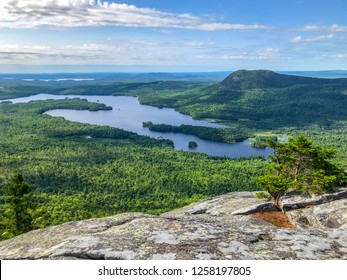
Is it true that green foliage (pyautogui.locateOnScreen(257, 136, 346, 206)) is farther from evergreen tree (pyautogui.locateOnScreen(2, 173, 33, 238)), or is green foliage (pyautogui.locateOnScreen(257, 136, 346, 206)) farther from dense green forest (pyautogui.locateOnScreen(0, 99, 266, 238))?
dense green forest (pyautogui.locateOnScreen(0, 99, 266, 238))

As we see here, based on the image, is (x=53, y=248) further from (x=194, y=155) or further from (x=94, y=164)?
(x=194, y=155)

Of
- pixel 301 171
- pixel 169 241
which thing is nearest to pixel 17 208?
pixel 169 241

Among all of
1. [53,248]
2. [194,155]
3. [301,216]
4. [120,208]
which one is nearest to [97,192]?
[120,208]

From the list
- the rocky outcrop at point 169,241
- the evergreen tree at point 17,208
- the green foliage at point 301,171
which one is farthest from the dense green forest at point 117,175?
the rocky outcrop at point 169,241

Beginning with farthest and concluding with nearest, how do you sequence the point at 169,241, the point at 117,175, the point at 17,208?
1. the point at 117,175
2. the point at 17,208
3. the point at 169,241

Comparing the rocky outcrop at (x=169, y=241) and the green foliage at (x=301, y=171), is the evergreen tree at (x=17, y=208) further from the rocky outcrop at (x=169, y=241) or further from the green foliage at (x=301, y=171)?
the green foliage at (x=301, y=171)

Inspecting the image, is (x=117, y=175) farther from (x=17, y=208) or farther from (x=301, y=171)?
(x=301, y=171)

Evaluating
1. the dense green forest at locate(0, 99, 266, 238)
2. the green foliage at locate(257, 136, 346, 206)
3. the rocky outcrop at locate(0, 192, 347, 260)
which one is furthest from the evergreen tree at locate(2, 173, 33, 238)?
the dense green forest at locate(0, 99, 266, 238)
